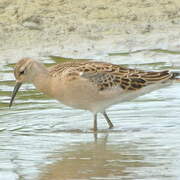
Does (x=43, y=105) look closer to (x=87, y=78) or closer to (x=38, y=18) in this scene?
(x=87, y=78)

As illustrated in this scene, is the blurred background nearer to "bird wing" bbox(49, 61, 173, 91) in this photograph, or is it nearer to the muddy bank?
the muddy bank

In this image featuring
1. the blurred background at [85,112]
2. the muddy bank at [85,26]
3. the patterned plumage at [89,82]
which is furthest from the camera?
the muddy bank at [85,26]

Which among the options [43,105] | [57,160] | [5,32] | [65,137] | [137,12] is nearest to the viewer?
[57,160]

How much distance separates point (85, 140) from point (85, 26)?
5279 millimetres

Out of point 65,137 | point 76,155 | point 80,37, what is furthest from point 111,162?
point 80,37

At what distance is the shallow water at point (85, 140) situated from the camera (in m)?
7.45

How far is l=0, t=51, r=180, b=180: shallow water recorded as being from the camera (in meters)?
7.45

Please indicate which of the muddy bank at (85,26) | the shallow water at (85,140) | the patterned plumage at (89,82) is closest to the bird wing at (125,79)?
the patterned plumage at (89,82)

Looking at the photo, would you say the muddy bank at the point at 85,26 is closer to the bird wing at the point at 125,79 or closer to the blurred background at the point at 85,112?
the blurred background at the point at 85,112

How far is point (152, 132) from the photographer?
29.7 feet

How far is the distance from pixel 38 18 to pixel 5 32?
0.78 metres

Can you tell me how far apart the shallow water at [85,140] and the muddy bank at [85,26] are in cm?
153

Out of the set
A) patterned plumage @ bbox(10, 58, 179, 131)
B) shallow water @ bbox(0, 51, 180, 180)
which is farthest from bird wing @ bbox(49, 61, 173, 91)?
shallow water @ bbox(0, 51, 180, 180)

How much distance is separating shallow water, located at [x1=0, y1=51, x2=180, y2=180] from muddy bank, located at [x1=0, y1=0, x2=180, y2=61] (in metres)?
1.53
